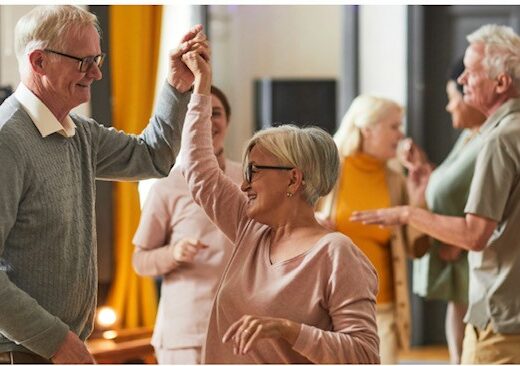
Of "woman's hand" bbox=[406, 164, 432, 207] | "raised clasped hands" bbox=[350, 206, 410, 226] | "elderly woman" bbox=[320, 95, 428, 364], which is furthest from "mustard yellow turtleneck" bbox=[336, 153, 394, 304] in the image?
"raised clasped hands" bbox=[350, 206, 410, 226]

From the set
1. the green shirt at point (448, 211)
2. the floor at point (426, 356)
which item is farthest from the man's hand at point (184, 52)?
the floor at point (426, 356)

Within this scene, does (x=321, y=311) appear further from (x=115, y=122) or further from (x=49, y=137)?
(x=115, y=122)

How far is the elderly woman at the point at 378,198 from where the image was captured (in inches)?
168

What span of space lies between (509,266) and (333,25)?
5.16 meters

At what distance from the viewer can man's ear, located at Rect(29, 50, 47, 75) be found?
234 cm

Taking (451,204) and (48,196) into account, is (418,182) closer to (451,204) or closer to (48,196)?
(451,204)

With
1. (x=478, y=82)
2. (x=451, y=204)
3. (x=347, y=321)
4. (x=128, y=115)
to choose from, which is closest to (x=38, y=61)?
(x=347, y=321)

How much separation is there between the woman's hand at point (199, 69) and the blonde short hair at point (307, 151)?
21 centimetres

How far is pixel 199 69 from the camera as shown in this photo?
2.51 metres

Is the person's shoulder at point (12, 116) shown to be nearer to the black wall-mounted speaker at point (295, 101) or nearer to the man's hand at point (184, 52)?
the man's hand at point (184, 52)

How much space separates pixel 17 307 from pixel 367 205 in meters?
2.33

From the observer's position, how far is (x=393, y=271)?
4289 mm

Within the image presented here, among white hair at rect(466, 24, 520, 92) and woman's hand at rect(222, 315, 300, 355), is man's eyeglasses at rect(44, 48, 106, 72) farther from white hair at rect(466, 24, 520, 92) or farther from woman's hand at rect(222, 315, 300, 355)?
white hair at rect(466, 24, 520, 92)

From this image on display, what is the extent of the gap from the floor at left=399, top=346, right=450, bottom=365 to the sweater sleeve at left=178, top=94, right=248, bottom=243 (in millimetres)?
3958
